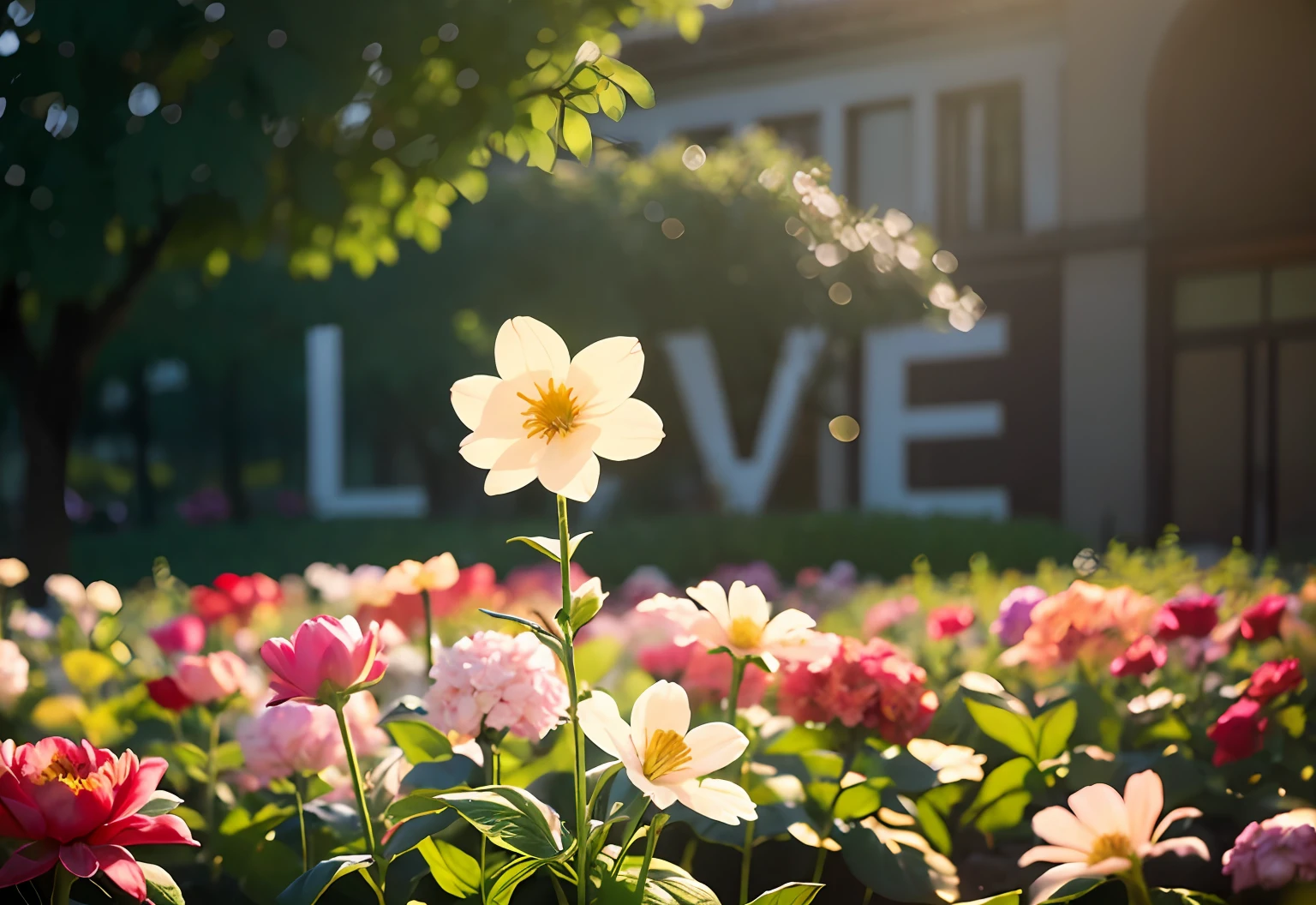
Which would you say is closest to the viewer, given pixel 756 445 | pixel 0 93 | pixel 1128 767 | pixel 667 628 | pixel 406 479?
pixel 1128 767

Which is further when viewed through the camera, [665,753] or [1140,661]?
[1140,661]

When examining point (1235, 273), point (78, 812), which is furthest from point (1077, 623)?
Answer: point (1235, 273)

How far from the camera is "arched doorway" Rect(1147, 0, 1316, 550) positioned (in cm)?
1299

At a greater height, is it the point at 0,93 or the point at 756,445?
the point at 0,93

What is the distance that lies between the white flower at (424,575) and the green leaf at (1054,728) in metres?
1.04

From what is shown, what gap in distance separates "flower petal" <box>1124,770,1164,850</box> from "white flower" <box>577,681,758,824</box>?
481 millimetres

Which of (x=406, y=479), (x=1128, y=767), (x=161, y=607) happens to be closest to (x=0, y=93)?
(x=161, y=607)

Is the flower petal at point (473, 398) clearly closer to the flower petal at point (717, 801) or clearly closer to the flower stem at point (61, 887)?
the flower petal at point (717, 801)

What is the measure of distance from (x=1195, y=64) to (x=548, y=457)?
14.6m

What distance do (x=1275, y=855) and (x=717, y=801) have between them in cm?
87

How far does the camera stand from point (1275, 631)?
2.51 m

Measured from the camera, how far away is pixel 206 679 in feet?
7.11

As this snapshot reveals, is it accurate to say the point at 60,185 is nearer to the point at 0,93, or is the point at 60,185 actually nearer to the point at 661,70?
the point at 0,93

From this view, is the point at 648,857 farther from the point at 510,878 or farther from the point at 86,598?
the point at 86,598
